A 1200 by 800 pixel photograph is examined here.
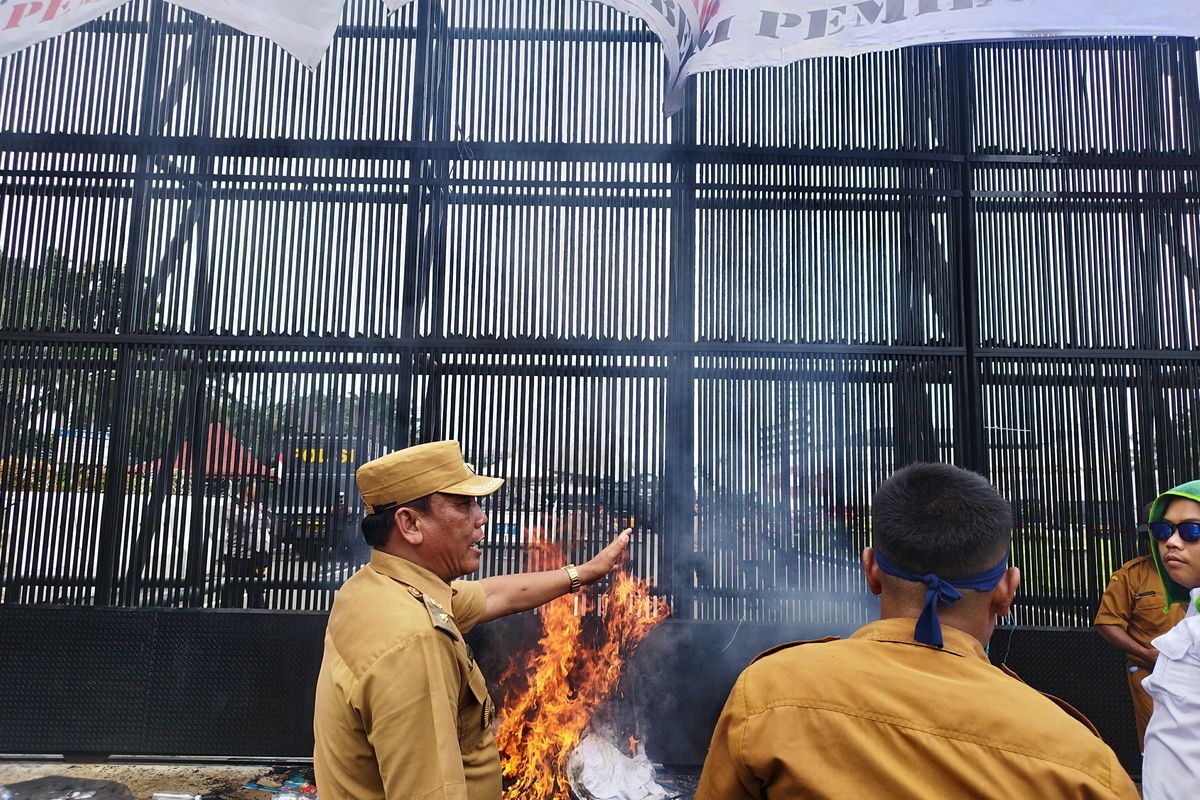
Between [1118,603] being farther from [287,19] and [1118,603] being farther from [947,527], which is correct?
[287,19]

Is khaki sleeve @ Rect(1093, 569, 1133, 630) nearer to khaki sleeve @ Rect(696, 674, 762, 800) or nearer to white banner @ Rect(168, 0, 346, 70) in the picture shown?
khaki sleeve @ Rect(696, 674, 762, 800)

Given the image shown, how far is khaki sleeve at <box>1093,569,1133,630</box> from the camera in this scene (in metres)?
4.46

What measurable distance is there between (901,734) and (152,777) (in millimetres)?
5535

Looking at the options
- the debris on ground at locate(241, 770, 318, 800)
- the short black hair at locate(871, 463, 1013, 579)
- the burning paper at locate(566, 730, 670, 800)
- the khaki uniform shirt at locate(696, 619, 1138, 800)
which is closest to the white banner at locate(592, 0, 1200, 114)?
the short black hair at locate(871, 463, 1013, 579)

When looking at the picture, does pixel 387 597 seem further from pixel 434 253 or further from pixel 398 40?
pixel 398 40

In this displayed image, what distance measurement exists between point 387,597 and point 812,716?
1.42 metres

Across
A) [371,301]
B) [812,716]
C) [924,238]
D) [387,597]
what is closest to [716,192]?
[924,238]

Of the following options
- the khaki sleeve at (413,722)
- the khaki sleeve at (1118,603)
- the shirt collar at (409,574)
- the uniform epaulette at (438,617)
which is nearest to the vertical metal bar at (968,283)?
the khaki sleeve at (1118,603)

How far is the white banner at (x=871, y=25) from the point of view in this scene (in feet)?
16.1

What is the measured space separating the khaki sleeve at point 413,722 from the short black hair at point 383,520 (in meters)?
0.55

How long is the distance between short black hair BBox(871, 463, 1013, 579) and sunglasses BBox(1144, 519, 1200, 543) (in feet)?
8.80

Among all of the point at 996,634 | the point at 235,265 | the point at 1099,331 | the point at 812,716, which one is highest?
the point at 235,265

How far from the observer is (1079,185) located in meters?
5.66

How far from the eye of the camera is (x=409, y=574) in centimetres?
256
